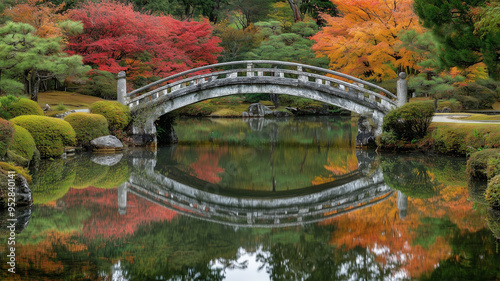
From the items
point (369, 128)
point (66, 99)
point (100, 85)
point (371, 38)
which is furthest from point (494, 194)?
point (100, 85)

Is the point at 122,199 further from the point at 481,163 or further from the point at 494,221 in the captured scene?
the point at 481,163

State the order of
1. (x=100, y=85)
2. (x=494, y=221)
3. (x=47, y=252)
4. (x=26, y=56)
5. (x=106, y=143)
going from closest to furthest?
(x=47, y=252)
(x=494, y=221)
(x=106, y=143)
(x=26, y=56)
(x=100, y=85)

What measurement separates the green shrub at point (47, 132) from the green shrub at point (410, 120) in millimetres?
10102

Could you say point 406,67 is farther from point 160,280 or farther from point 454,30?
point 160,280

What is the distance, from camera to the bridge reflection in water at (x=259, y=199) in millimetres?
9039

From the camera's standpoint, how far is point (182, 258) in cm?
657

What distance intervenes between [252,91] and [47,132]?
7269 millimetres

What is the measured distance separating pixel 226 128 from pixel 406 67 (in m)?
10.2

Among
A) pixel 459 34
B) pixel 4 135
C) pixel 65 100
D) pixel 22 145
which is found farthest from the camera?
pixel 65 100

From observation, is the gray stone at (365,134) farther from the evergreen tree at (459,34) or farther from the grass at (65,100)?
the grass at (65,100)

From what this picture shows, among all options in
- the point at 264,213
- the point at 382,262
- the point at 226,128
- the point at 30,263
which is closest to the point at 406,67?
the point at 226,128

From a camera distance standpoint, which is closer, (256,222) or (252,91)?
(256,222)

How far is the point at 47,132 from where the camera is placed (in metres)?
15.2

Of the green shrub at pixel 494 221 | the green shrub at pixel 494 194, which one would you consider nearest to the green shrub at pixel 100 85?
the green shrub at pixel 494 194
